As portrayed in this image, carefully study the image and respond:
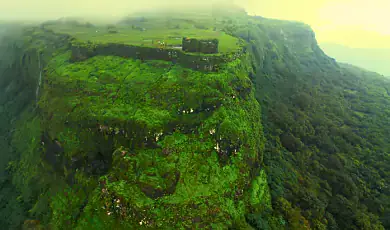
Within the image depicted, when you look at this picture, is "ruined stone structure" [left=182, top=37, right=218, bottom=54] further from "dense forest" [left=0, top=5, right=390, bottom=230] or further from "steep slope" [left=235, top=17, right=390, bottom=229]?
"steep slope" [left=235, top=17, right=390, bottom=229]

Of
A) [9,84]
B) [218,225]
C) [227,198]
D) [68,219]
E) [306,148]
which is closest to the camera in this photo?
[218,225]

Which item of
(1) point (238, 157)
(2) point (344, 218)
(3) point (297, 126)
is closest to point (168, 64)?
(1) point (238, 157)

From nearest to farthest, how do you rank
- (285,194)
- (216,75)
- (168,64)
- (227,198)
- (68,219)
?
(227,198) → (68,219) → (285,194) → (216,75) → (168,64)

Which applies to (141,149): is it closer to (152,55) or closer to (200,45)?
(152,55)

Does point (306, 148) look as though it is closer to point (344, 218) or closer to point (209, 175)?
point (344, 218)

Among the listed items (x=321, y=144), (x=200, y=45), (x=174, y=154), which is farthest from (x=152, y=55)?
(x=321, y=144)

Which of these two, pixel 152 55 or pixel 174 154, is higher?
pixel 152 55

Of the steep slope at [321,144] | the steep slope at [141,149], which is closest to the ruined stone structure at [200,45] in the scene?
the steep slope at [141,149]
